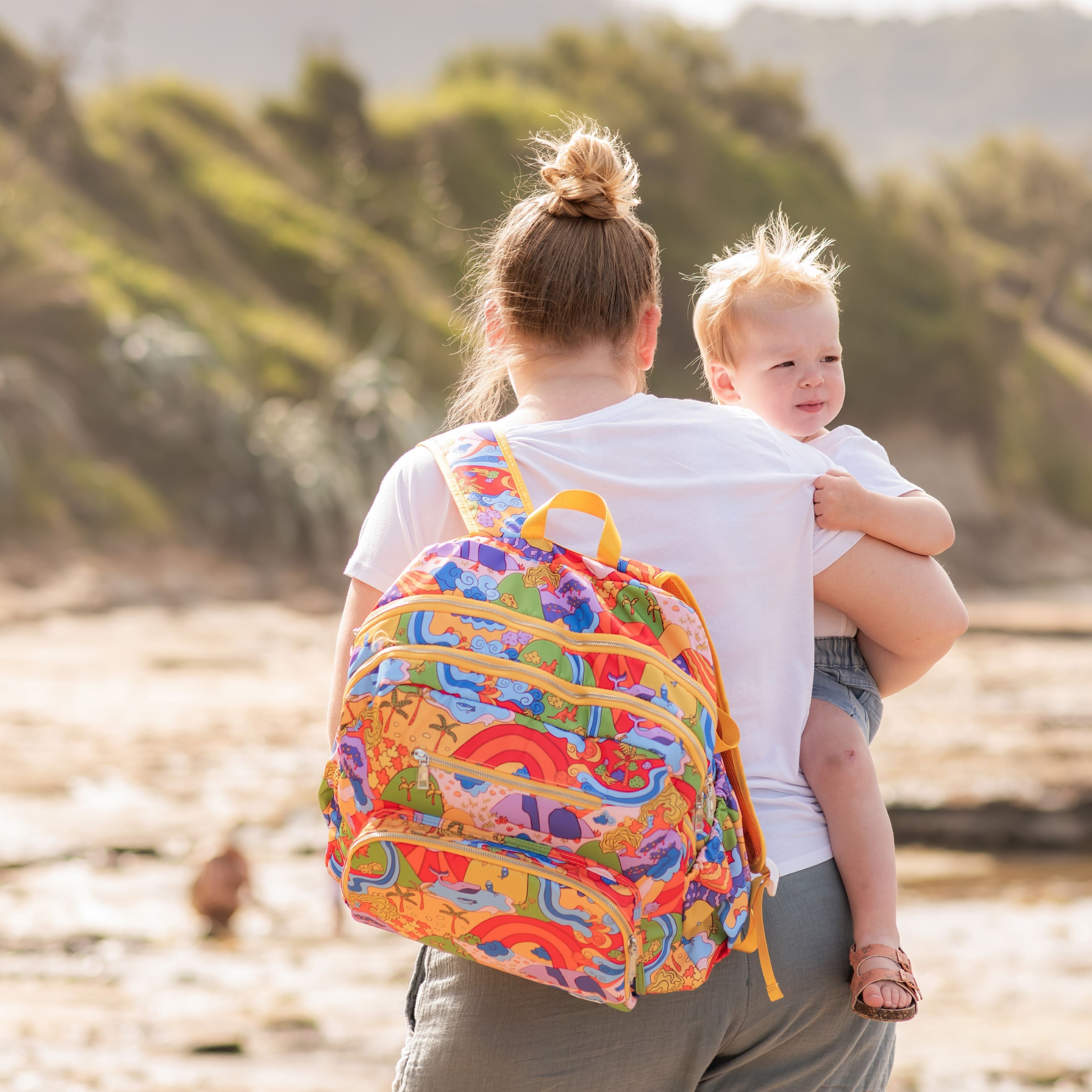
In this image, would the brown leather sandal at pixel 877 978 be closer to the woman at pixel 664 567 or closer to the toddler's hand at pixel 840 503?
the woman at pixel 664 567

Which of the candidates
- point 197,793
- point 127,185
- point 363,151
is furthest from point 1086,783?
point 363,151

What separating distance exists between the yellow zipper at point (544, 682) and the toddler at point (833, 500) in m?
0.35

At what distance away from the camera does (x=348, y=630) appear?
1.38 meters

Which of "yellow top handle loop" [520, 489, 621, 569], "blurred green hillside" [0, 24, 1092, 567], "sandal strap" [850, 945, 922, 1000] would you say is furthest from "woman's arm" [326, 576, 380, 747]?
"blurred green hillside" [0, 24, 1092, 567]

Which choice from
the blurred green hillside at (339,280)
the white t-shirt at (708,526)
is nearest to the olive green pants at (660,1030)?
the white t-shirt at (708,526)

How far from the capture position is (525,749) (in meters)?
1.19

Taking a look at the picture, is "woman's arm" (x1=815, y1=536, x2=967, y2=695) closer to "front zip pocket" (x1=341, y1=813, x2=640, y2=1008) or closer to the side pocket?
"front zip pocket" (x1=341, y1=813, x2=640, y2=1008)

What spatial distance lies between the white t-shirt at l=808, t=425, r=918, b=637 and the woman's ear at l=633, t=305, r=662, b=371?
224 millimetres

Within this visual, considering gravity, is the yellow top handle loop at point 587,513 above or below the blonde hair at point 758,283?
below

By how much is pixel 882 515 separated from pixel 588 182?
1.66 feet

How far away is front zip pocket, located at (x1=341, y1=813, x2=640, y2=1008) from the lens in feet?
3.87

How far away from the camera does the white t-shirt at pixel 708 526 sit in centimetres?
136

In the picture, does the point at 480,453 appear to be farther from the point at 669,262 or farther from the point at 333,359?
the point at 669,262

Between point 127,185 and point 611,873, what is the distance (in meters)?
20.1
